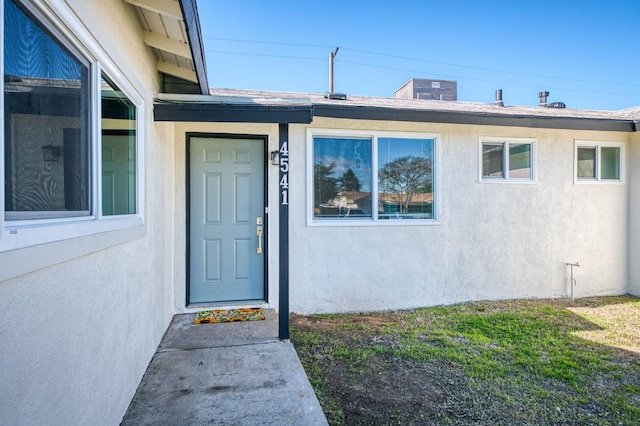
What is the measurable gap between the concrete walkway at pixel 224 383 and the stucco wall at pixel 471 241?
154 centimetres

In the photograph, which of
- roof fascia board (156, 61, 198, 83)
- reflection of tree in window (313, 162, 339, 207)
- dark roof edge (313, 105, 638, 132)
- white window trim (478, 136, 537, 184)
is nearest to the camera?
roof fascia board (156, 61, 198, 83)

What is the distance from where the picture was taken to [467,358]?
12.1 feet

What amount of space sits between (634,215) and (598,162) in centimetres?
115

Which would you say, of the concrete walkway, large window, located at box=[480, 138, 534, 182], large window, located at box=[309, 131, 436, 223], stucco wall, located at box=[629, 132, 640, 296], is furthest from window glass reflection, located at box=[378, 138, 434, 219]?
stucco wall, located at box=[629, 132, 640, 296]

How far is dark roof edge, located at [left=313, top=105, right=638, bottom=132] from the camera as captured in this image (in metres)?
5.03

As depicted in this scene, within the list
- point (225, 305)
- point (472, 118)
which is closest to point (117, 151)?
point (225, 305)

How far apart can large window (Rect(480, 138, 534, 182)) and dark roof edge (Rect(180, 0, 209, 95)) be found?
445 centimetres

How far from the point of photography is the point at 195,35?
9.70 feet

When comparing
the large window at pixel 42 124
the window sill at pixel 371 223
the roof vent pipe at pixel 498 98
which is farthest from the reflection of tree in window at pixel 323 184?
the roof vent pipe at pixel 498 98

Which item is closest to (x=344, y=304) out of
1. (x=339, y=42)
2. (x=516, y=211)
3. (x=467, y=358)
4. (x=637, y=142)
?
(x=467, y=358)

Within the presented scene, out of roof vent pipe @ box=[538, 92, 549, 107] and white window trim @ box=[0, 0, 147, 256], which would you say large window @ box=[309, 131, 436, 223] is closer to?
white window trim @ box=[0, 0, 147, 256]

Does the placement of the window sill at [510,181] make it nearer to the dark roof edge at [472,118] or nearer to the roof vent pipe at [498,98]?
the dark roof edge at [472,118]

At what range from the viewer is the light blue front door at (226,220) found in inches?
193

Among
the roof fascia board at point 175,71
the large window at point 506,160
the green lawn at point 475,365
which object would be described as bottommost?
the green lawn at point 475,365
